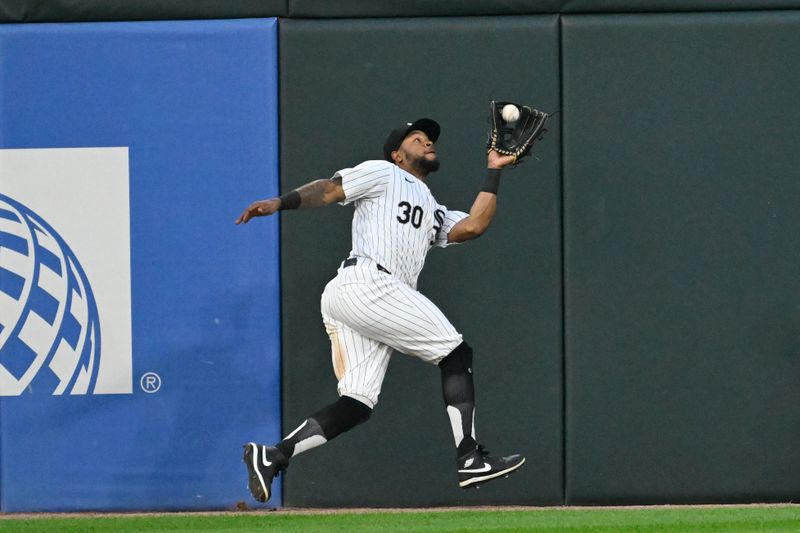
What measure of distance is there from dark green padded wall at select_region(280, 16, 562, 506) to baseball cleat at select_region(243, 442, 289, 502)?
38.9 inches

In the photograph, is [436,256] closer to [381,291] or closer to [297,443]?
[381,291]

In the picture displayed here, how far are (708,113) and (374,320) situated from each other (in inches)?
75.3

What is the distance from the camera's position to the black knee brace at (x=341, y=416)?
17.7 ft

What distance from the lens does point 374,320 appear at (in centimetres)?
539

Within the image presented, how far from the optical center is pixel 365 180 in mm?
5445

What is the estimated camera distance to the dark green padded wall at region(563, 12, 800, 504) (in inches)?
245

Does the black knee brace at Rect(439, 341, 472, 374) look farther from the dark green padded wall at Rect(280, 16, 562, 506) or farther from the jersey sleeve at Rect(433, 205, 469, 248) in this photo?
the dark green padded wall at Rect(280, 16, 562, 506)

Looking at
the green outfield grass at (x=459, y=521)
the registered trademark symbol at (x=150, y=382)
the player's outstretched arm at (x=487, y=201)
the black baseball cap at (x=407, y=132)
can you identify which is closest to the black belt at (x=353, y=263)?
the player's outstretched arm at (x=487, y=201)

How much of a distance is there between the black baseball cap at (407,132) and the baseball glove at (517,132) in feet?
1.10

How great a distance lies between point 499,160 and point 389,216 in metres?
0.48

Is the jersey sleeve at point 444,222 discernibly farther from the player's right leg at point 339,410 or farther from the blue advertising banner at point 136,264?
the blue advertising banner at point 136,264

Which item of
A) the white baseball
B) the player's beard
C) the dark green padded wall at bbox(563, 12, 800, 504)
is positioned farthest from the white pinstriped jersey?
the dark green padded wall at bbox(563, 12, 800, 504)

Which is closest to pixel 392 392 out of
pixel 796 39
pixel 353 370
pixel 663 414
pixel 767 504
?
pixel 353 370

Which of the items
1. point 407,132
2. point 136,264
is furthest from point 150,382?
point 407,132
